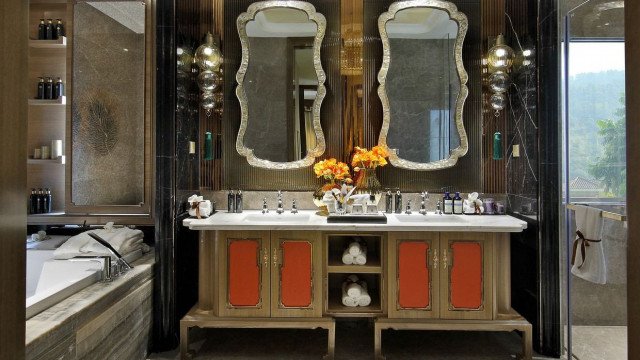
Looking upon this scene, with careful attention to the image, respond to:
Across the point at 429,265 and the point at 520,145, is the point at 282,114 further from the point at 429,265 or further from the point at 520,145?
the point at 520,145

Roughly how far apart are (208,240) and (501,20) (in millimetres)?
2905

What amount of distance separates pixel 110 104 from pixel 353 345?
2.63 metres

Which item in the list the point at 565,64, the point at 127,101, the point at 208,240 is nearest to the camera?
the point at 565,64

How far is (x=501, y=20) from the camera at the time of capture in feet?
10.9

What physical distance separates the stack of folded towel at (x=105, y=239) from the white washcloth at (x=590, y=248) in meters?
2.90

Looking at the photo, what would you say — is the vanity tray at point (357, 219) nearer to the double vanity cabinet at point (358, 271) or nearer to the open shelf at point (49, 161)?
the double vanity cabinet at point (358, 271)

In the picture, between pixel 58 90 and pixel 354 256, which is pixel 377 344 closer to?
pixel 354 256

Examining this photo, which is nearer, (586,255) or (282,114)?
(586,255)

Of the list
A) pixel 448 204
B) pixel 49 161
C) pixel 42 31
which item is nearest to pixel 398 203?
pixel 448 204

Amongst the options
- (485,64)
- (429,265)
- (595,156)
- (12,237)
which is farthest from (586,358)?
(12,237)

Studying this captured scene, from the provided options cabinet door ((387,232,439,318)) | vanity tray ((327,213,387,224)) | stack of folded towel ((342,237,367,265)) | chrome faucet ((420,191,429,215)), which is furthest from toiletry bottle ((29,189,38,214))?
chrome faucet ((420,191,429,215))

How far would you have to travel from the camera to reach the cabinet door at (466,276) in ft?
8.99

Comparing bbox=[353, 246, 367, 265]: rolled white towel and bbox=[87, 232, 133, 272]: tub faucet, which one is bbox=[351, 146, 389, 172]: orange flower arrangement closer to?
bbox=[353, 246, 367, 265]: rolled white towel

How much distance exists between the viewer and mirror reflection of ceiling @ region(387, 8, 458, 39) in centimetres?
333
